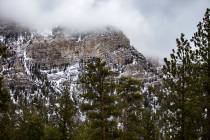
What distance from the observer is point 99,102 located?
42469mm

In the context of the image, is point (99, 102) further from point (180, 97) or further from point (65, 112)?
point (65, 112)

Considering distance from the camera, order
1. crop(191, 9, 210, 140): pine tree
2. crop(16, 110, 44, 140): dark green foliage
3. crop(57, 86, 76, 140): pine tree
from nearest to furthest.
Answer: crop(191, 9, 210, 140): pine tree, crop(57, 86, 76, 140): pine tree, crop(16, 110, 44, 140): dark green foliage

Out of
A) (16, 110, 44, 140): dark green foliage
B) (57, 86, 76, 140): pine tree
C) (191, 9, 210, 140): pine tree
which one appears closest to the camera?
(191, 9, 210, 140): pine tree

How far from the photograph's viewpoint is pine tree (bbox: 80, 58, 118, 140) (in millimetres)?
41853

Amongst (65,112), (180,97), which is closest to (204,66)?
(180,97)

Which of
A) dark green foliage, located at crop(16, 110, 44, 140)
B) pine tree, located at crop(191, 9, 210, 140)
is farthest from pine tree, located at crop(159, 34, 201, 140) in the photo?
dark green foliage, located at crop(16, 110, 44, 140)

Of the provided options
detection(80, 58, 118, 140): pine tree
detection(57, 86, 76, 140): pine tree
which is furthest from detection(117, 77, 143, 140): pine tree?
detection(80, 58, 118, 140): pine tree

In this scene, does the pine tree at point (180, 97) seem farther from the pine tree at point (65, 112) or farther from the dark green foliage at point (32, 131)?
the dark green foliage at point (32, 131)

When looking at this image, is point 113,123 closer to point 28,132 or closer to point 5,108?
point 5,108

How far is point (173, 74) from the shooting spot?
39344mm

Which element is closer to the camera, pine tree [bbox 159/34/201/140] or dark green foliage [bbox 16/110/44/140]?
pine tree [bbox 159/34/201/140]

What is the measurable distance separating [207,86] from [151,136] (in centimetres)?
2186

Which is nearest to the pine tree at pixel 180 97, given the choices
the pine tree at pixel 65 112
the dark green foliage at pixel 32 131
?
the pine tree at pixel 65 112

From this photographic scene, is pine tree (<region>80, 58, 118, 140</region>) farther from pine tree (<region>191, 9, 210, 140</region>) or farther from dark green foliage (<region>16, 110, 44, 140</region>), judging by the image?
dark green foliage (<region>16, 110, 44, 140</region>)
